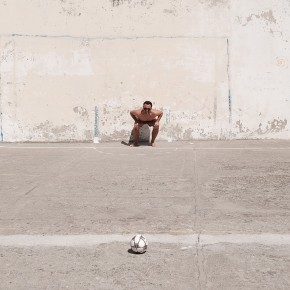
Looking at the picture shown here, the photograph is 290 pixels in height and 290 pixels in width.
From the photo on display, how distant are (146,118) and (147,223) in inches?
238

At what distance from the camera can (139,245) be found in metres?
3.49

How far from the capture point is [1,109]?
1060 cm

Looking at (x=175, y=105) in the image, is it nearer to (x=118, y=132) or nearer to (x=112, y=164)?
(x=118, y=132)

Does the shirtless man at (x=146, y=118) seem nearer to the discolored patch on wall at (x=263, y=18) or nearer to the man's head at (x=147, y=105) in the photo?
the man's head at (x=147, y=105)

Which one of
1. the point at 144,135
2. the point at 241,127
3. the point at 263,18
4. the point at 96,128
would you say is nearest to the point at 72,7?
the point at 96,128

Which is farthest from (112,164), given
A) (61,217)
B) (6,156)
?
(61,217)

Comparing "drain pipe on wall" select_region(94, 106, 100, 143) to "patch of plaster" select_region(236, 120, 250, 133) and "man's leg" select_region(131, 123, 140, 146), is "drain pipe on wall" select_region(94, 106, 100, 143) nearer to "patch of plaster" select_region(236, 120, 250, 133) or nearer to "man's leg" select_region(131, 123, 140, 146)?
"man's leg" select_region(131, 123, 140, 146)

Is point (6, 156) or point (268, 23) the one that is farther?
point (268, 23)

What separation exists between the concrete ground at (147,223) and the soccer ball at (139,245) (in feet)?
0.17

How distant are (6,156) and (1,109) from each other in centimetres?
242

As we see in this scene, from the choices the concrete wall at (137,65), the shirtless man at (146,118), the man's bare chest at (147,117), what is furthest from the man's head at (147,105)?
the concrete wall at (137,65)

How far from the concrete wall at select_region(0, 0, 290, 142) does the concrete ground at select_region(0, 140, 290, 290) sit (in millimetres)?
2724

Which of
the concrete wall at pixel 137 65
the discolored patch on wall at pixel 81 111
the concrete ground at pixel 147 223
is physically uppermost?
the concrete wall at pixel 137 65

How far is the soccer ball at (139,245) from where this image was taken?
137 inches
